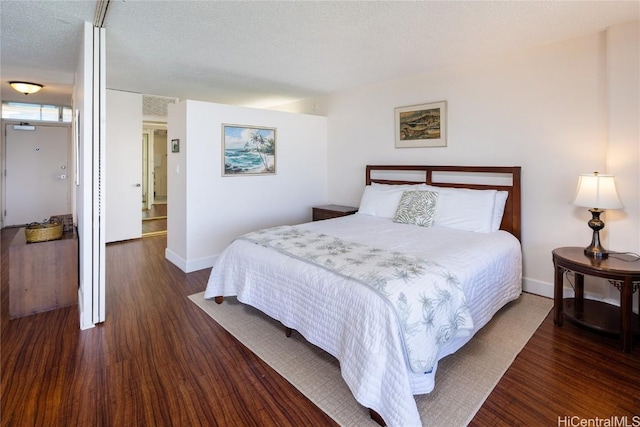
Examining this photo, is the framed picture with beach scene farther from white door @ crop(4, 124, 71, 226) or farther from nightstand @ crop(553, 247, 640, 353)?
white door @ crop(4, 124, 71, 226)

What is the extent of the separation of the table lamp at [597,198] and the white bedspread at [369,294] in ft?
1.89

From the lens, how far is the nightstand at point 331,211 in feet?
15.3

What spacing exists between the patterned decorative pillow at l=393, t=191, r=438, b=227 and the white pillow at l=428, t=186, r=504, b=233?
7 cm

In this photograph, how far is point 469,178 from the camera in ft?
12.2

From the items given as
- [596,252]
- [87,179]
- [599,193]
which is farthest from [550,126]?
[87,179]

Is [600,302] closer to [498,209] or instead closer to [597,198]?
[597,198]

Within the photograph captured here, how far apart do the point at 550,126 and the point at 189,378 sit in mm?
3627

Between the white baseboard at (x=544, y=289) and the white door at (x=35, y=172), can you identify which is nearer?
the white baseboard at (x=544, y=289)

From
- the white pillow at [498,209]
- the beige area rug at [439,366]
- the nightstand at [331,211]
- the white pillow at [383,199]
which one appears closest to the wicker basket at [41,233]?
the beige area rug at [439,366]

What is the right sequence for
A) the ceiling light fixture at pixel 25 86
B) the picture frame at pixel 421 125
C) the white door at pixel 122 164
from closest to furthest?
1. the picture frame at pixel 421 125
2. the ceiling light fixture at pixel 25 86
3. the white door at pixel 122 164

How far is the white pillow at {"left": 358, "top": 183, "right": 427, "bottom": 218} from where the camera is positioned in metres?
3.91

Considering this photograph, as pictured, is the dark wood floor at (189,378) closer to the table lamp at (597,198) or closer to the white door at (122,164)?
the table lamp at (597,198)

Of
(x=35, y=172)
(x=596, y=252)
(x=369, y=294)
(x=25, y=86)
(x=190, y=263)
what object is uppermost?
(x=25, y=86)

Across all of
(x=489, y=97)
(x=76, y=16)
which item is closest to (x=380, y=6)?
(x=489, y=97)
